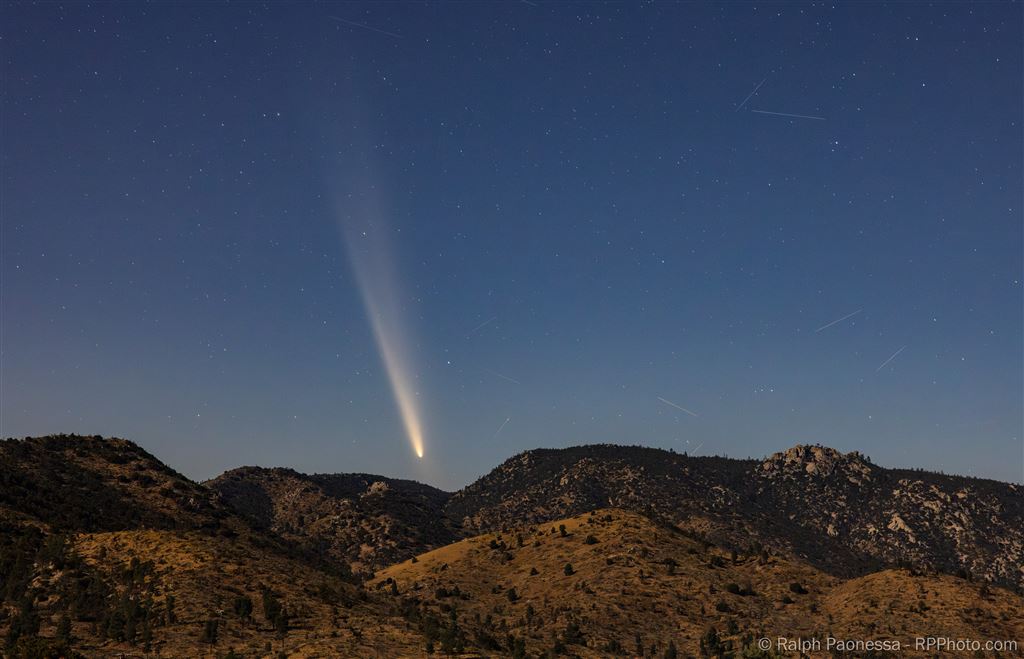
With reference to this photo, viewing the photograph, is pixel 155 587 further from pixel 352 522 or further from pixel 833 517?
pixel 833 517

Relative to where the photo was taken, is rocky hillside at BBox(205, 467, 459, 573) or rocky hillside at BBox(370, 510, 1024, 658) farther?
rocky hillside at BBox(205, 467, 459, 573)

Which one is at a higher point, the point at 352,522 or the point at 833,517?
the point at 352,522

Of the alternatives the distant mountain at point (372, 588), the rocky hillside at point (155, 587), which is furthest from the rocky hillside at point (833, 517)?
the rocky hillside at point (155, 587)

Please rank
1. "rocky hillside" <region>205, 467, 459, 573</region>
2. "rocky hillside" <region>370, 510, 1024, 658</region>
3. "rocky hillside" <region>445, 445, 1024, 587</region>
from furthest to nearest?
"rocky hillside" <region>445, 445, 1024, 587</region> → "rocky hillside" <region>205, 467, 459, 573</region> → "rocky hillside" <region>370, 510, 1024, 658</region>

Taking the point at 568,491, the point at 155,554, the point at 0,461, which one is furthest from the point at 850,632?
the point at 568,491

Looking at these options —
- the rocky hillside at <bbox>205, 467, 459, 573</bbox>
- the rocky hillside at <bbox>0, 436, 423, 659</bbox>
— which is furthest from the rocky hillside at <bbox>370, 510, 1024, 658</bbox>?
the rocky hillside at <bbox>205, 467, 459, 573</bbox>

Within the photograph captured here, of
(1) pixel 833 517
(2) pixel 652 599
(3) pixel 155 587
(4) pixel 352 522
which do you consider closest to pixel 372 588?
(2) pixel 652 599

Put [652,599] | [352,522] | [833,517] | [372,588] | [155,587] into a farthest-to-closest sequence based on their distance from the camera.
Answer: [833,517] → [352,522] → [372,588] → [652,599] → [155,587]

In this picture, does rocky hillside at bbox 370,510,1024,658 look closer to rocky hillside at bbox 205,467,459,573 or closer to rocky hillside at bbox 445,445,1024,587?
rocky hillside at bbox 205,467,459,573

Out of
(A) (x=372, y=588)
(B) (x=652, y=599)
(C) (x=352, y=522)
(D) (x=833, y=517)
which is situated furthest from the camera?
(D) (x=833, y=517)

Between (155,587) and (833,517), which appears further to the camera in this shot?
(833,517)

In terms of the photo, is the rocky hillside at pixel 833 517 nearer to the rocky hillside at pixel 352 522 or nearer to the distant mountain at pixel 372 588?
the rocky hillside at pixel 352 522

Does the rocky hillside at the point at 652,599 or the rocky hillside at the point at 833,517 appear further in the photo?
the rocky hillside at the point at 833,517

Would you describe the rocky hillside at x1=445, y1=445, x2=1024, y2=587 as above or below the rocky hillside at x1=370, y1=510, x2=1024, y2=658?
above
